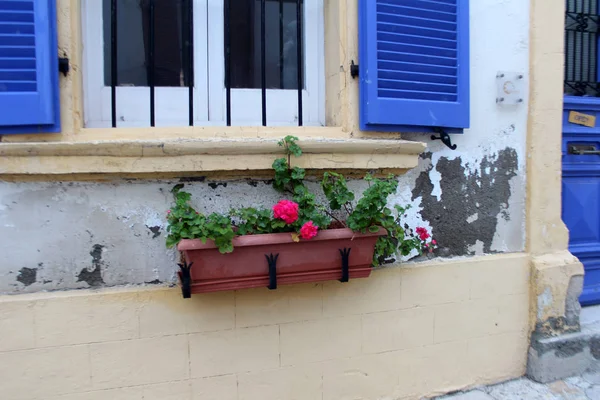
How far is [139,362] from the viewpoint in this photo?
211 centimetres

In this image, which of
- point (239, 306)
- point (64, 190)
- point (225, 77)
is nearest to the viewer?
point (64, 190)

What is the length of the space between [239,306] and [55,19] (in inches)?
61.3

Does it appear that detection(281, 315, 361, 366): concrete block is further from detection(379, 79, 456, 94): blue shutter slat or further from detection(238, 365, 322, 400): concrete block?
detection(379, 79, 456, 94): blue shutter slat

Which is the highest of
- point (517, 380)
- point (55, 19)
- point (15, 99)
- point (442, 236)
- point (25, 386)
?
point (55, 19)

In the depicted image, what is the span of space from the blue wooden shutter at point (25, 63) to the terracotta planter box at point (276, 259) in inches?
34.6

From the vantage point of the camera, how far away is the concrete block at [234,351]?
219 centimetres

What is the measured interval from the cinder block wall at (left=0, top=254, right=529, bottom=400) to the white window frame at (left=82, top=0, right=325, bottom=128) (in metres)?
0.91

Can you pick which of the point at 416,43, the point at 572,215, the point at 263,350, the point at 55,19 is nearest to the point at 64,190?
the point at 55,19

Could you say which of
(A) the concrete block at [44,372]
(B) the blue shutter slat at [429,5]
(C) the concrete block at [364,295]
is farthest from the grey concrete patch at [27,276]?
(B) the blue shutter slat at [429,5]

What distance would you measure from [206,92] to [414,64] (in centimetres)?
114

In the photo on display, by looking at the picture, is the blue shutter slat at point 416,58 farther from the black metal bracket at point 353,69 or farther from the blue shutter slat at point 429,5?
the blue shutter slat at point 429,5

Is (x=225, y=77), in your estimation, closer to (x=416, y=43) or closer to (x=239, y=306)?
(x=416, y=43)

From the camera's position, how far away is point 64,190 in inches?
80.4

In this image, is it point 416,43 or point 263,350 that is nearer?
point 263,350
